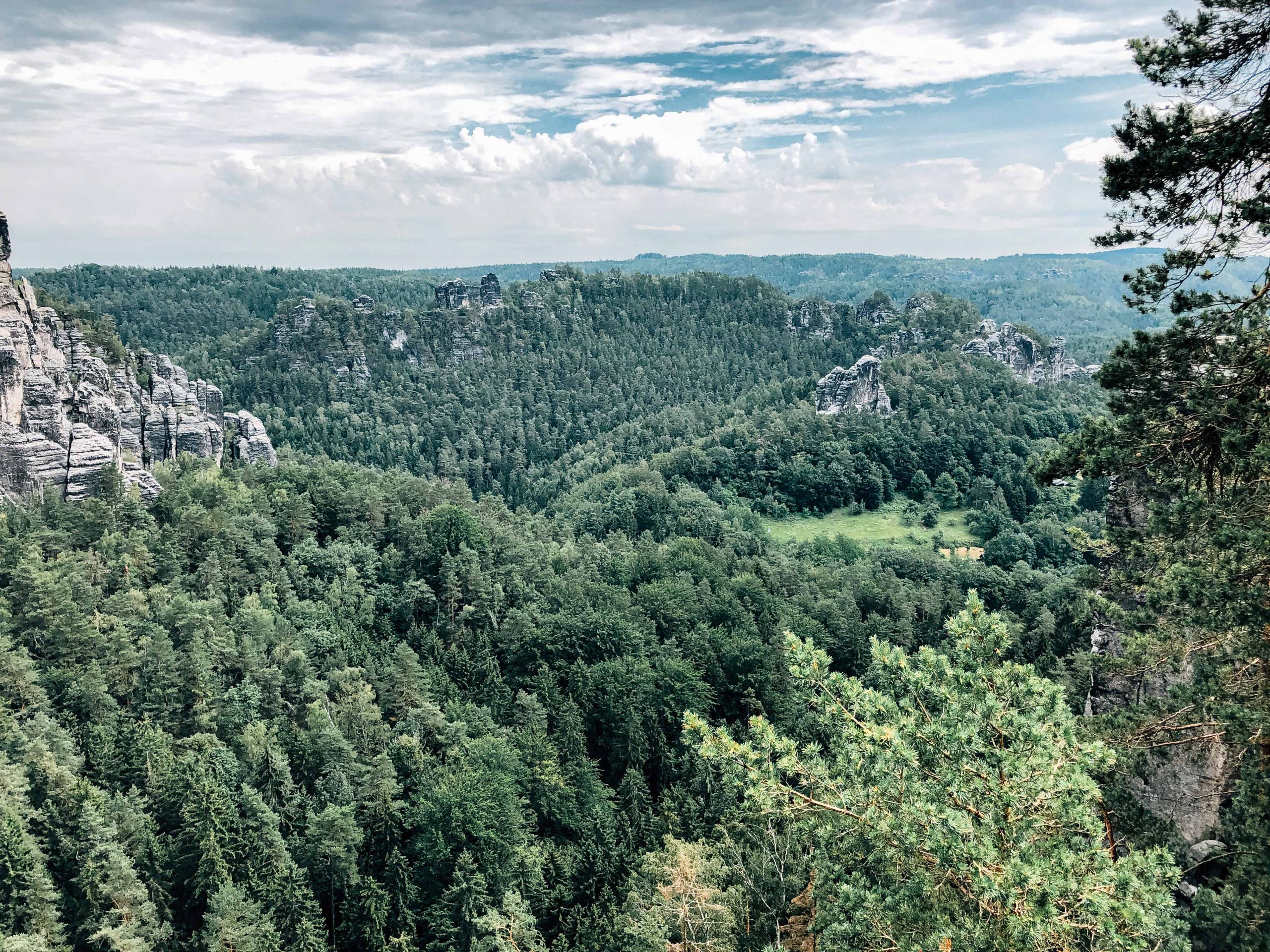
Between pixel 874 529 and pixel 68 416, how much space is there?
68394mm

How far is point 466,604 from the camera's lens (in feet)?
152

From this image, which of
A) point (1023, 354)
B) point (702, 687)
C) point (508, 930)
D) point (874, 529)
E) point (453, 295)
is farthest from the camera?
point (453, 295)

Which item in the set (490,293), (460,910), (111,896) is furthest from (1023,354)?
(111,896)

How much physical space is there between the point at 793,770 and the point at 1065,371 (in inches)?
5122

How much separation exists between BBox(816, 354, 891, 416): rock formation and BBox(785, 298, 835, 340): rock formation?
48690 millimetres

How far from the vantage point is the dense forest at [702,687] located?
9.94m

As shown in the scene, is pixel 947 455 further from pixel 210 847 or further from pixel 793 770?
pixel 793 770

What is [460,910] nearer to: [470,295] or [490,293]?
[490,293]

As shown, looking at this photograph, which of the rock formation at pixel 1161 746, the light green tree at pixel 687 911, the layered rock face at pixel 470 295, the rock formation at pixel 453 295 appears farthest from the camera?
the rock formation at pixel 453 295

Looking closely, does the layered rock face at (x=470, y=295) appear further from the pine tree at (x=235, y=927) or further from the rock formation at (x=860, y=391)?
the pine tree at (x=235, y=927)

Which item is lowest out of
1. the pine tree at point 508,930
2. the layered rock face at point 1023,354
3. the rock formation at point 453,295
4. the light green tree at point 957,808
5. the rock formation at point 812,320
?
the pine tree at point 508,930

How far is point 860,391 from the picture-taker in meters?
107

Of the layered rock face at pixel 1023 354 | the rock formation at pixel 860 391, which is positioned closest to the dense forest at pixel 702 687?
the rock formation at pixel 860 391

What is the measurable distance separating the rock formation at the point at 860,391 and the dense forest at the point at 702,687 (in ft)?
33.1
